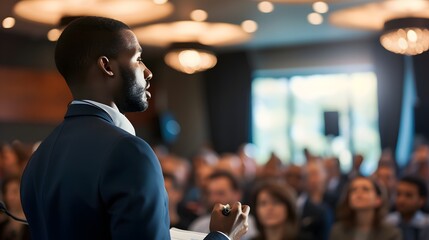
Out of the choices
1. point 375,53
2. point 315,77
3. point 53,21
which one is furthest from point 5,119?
point 375,53

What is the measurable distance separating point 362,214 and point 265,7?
442cm

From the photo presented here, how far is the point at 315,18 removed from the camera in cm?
1002

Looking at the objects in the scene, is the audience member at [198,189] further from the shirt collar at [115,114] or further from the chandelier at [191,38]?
the shirt collar at [115,114]

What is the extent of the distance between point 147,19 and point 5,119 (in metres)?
3.34

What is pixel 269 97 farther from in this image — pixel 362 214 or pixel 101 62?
pixel 101 62

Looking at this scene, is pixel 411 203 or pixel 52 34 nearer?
pixel 411 203

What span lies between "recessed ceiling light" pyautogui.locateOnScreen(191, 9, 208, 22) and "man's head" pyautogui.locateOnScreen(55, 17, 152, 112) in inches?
292

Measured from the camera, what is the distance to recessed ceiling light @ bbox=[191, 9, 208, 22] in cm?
922

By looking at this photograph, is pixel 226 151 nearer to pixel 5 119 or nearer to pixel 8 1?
pixel 5 119

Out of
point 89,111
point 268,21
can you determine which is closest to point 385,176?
point 268,21

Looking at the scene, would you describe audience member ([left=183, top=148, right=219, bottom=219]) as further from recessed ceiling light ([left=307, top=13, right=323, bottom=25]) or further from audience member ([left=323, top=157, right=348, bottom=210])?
recessed ceiling light ([left=307, top=13, right=323, bottom=25])

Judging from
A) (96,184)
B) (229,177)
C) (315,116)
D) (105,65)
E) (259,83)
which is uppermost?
(259,83)

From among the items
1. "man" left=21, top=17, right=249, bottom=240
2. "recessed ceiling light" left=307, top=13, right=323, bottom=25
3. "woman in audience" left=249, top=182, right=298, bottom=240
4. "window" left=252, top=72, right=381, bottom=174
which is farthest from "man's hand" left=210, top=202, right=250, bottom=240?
"window" left=252, top=72, right=381, bottom=174

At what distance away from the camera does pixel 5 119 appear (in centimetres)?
1154
